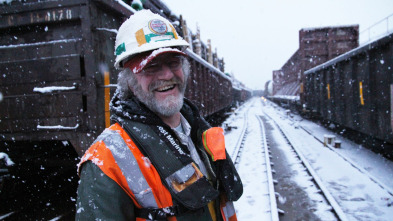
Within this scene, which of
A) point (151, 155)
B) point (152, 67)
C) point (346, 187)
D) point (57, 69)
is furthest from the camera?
point (346, 187)

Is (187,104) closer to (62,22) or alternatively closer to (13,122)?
(62,22)

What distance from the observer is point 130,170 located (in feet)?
3.58

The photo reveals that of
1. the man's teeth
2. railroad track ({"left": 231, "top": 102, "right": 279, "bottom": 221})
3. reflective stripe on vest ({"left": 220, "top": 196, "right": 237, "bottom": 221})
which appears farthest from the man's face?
railroad track ({"left": 231, "top": 102, "right": 279, "bottom": 221})

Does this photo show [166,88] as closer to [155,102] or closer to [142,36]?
[155,102]

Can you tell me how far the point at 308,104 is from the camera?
47.6ft

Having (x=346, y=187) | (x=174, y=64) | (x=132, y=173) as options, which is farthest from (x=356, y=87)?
(x=132, y=173)

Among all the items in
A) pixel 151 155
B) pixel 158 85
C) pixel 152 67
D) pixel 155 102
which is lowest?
pixel 151 155

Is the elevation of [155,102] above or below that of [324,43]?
below

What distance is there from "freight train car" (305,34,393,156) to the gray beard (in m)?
5.74

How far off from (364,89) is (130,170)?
24.6 ft

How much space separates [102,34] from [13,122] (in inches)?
74.7

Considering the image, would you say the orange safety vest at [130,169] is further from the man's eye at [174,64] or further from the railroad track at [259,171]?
the railroad track at [259,171]

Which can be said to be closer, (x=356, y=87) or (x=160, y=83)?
(x=160, y=83)

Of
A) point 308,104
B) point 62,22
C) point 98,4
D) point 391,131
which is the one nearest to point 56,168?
point 62,22
